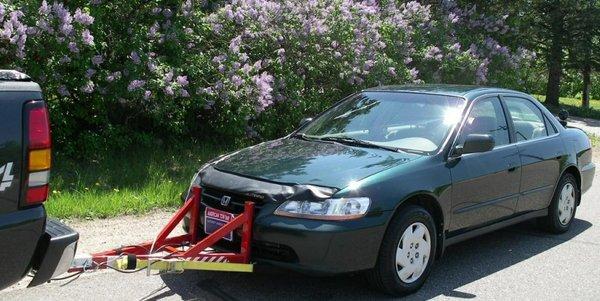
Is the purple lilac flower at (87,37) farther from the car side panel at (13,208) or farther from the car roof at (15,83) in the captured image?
the car side panel at (13,208)

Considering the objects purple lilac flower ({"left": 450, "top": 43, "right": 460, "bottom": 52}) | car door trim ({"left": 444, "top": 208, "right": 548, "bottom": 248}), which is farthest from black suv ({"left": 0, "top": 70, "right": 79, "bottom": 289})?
purple lilac flower ({"left": 450, "top": 43, "right": 460, "bottom": 52})

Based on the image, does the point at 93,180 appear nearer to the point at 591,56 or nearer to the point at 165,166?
the point at 165,166

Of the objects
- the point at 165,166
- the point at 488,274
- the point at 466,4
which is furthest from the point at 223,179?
the point at 466,4

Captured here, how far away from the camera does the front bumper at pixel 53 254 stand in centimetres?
331

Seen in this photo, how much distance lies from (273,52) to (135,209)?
414cm

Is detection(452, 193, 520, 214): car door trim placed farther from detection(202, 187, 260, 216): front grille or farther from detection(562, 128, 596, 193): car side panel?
detection(202, 187, 260, 216): front grille

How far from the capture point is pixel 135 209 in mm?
6844

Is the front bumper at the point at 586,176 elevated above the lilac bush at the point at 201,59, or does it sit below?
below

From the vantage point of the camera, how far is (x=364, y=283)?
16.3ft

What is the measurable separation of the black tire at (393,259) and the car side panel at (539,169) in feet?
5.38

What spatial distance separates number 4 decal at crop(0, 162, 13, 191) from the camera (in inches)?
121

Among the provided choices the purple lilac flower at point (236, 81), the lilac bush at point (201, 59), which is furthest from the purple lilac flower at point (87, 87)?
the purple lilac flower at point (236, 81)

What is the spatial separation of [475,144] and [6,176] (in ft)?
11.4

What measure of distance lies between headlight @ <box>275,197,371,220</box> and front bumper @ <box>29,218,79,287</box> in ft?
4.65
